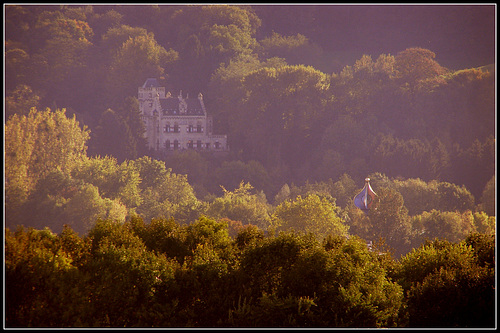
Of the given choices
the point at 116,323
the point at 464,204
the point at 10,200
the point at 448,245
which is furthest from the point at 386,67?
the point at 116,323

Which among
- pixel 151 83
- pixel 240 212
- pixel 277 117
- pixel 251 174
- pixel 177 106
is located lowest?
pixel 240 212

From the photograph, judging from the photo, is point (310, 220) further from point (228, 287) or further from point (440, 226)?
point (228, 287)

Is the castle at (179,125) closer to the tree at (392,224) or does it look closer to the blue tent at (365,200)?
the blue tent at (365,200)

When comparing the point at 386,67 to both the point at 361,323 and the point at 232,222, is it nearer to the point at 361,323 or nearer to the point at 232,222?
the point at 232,222

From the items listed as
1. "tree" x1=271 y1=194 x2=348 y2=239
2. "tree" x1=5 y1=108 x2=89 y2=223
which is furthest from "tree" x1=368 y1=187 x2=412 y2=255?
"tree" x1=5 y1=108 x2=89 y2=223

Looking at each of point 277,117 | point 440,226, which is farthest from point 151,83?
point 440,226

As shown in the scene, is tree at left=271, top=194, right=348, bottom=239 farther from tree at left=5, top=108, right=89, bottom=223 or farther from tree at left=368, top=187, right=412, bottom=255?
tree at left=5, top=108, right=89, bottom=223
